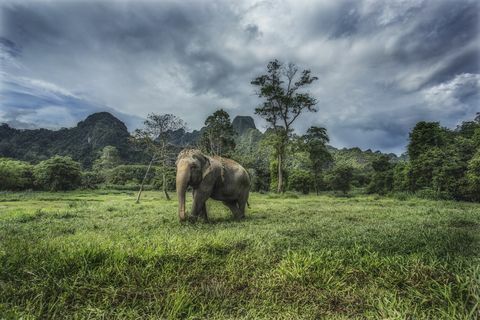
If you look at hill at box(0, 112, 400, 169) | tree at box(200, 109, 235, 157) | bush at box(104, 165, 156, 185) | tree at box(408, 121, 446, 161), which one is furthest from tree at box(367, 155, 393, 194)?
bush at box(104, 165, 156, 185)

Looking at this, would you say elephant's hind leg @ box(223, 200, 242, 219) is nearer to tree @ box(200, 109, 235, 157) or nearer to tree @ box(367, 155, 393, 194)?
tree @ box(200, 109, 235, 157)

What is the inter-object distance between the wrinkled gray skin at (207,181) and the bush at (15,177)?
186 ft

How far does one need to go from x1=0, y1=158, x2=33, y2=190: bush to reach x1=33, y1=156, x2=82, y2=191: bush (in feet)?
5.42

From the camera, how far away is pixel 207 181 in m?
8.48

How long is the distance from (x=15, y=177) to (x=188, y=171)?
59284 millimetres

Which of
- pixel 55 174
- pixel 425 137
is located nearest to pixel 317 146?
pixel 425 137

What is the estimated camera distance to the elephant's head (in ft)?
25.4

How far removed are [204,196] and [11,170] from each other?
59295mm

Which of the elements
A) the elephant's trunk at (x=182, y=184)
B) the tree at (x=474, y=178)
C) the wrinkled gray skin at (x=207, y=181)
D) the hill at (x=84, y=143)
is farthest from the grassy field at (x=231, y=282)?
the hill at (x=84, y=143)

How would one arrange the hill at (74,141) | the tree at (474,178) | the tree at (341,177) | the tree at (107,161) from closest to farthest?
1. the tree at (474,178)
2. the tree at (341,177)
3. the tree at (107,161)
4. the hill at (74,141)

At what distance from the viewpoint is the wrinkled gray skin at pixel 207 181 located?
8055 mm

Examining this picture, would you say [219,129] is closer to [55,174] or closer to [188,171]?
[55,174]

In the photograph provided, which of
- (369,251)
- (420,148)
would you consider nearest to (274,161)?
(420,148)

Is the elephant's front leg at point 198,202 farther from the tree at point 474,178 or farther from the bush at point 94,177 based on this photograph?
the bush at point 94,177
